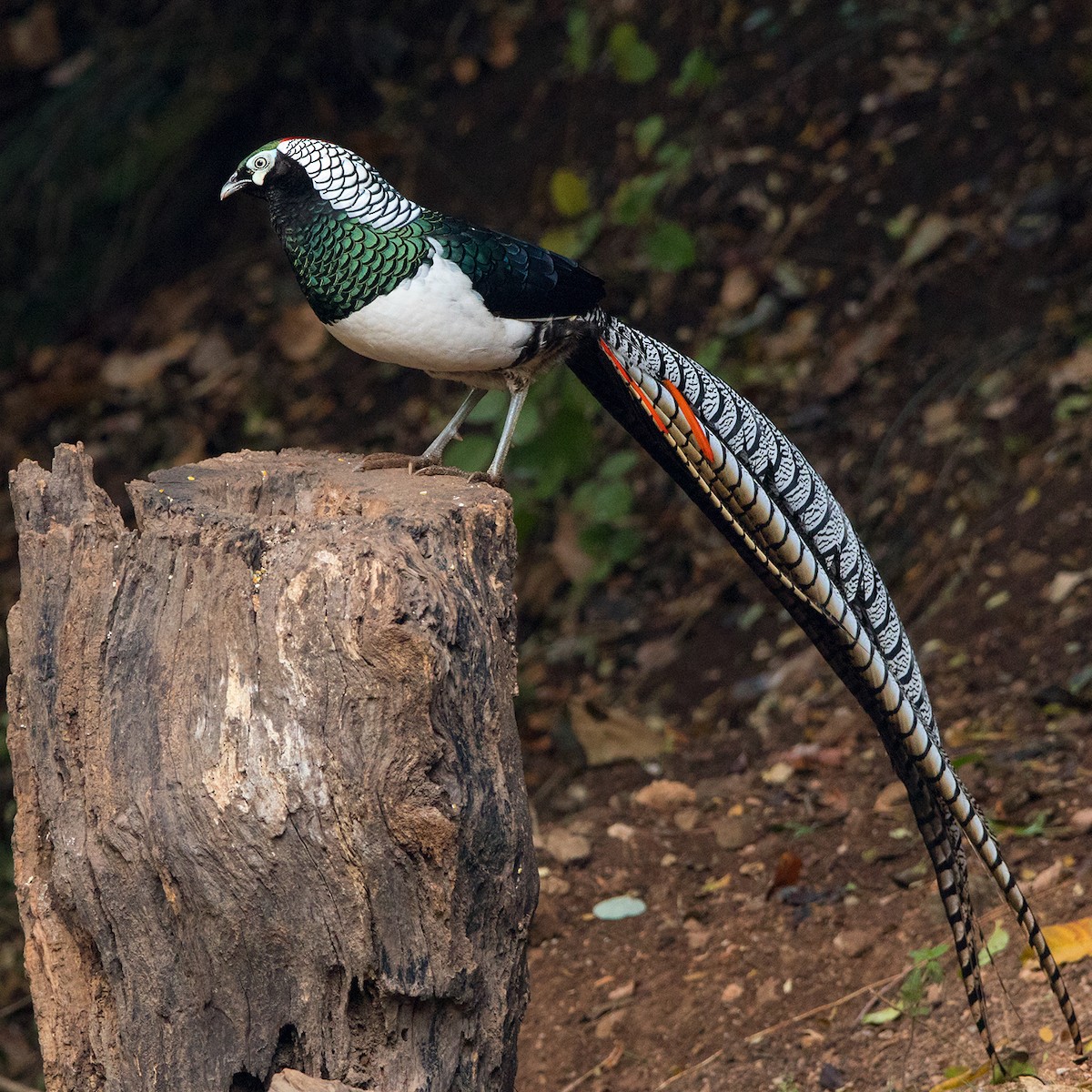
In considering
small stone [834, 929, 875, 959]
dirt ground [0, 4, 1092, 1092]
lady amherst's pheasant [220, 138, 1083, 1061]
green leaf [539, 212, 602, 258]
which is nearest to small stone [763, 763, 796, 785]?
dirt ground [0, 4, 1092, 1092]

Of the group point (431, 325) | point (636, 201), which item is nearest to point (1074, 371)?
point (636, 201)

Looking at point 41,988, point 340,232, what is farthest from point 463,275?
point 41,988

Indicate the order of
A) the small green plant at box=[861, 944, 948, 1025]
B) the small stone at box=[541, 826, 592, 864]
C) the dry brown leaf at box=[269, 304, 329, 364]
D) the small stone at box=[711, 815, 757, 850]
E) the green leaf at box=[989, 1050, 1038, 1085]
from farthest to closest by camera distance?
the dry brown leaf at box=[269, 304, 329, 364] < the small stone at box=[541, 826, 592, 864] < the small stone at box=[711, 815, 757, 850] < the small green plant at box=[861, 944, 948, 1025] < the green leaf at box=[989, 1050, 1038, 1085]

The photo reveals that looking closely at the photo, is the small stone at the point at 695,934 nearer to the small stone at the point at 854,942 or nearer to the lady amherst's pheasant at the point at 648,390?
the small stone at the point at 854,942

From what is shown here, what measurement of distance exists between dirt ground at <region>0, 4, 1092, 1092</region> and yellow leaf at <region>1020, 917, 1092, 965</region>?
4 cm

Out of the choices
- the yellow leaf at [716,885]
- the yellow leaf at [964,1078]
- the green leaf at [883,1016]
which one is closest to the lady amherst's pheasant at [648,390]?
the yellow leaf at [964,1078]

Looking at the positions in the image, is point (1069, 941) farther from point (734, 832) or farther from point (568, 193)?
point (568, 193)

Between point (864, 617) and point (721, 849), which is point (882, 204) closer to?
point (721, 849)

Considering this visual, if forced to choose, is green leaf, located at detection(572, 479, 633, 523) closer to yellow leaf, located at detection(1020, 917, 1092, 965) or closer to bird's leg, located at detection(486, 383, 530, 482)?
bird's leg, located at detection(486, 383, 530, 482)

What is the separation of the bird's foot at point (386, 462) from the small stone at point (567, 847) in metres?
1.90

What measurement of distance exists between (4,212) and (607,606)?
4.24 metres

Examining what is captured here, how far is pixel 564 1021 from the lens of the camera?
4121 mm

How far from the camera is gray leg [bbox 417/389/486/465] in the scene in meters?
3.40

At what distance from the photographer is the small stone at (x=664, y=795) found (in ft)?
16.3
